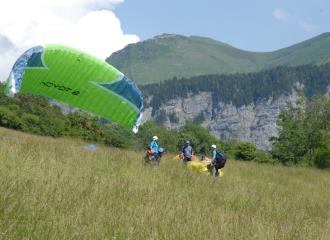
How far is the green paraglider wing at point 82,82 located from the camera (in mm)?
9391

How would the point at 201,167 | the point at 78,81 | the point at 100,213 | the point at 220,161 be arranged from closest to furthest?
the point at 100,213 < the point at 220,161 < the point at 201,167 < the point at 78,81

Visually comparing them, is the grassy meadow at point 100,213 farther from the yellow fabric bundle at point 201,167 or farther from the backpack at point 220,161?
the yellow fabric bundle at point 201,167

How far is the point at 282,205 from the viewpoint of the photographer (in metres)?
5.88

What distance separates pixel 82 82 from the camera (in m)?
9.65

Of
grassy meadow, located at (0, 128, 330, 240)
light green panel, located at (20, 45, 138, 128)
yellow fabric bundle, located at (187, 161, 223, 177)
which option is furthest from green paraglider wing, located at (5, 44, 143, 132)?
grassy meadow, located at (0, 128, 330, 240)

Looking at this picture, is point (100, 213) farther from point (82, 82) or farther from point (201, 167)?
point (82, 82)

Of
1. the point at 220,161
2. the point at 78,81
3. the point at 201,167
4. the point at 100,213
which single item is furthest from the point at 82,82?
the point at 100,213

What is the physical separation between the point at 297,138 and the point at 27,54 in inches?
1665

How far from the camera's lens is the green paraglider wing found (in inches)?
370

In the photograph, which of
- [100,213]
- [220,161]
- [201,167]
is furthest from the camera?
[201,167]

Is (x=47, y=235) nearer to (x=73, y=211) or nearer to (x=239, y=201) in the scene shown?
(x=73, y=211)

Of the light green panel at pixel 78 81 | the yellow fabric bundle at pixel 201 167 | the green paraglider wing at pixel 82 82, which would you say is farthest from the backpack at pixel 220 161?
the light green panel at pixel 78 81

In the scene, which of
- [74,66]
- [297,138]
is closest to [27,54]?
[74,66]

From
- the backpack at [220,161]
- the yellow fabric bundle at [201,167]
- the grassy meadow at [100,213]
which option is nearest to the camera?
the grassy meadow at [100,213]
